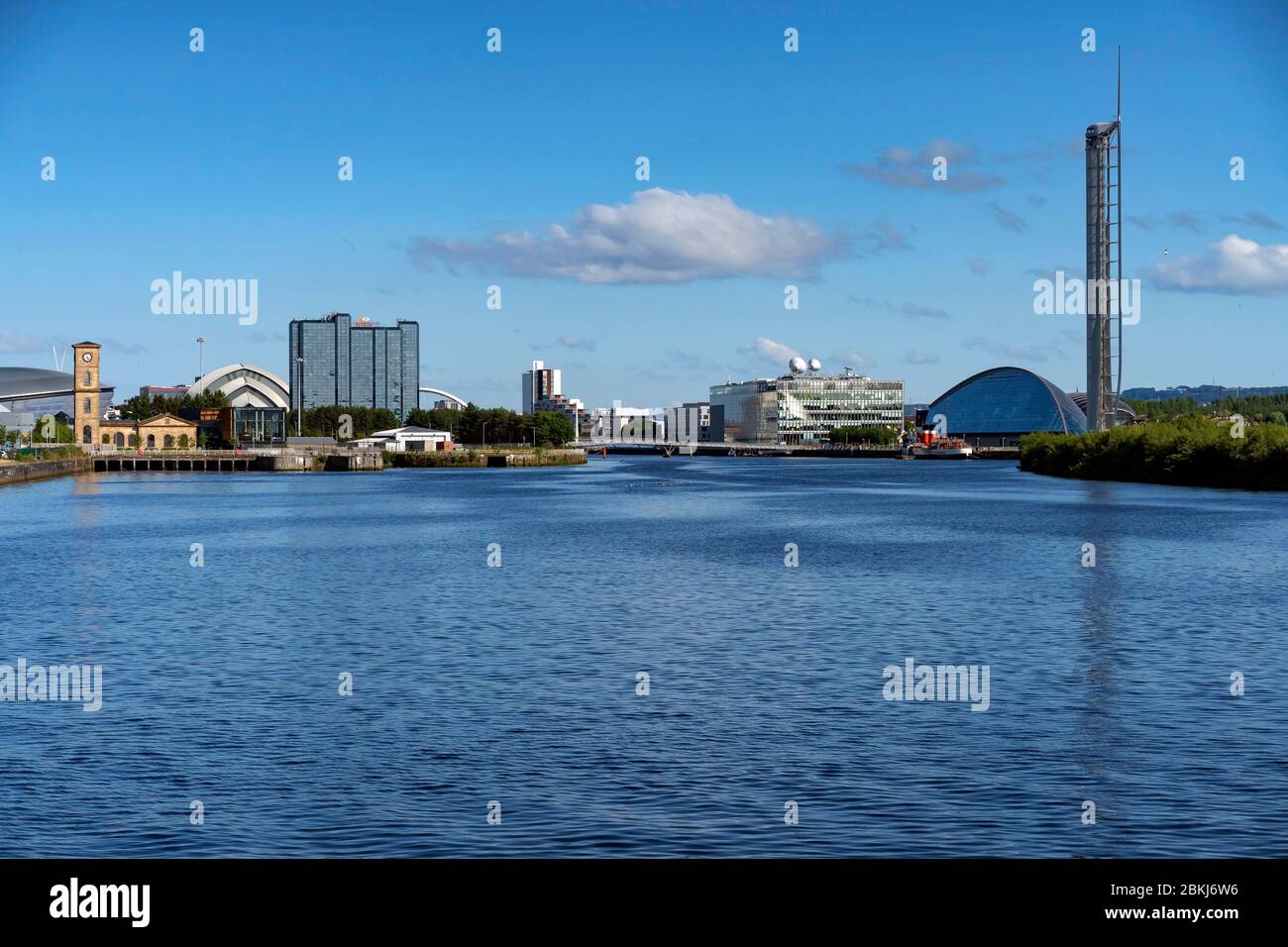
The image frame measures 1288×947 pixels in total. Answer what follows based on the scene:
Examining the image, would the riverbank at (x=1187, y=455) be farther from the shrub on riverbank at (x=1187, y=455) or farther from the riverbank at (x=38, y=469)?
the riverbank at (x=38, y=469)

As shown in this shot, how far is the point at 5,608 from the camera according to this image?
4041cm

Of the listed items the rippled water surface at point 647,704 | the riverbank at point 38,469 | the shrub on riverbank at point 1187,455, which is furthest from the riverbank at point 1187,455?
the riverbank at point 38,469

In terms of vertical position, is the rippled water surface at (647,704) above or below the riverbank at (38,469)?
below

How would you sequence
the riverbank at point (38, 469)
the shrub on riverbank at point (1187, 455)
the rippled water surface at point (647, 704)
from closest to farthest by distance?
the rippled water surface at point (647, 704)
the shrub on riverbank at point (1187, 455)
the riverbank at point (38, 469)

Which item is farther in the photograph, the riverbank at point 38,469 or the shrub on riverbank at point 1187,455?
the riverbank at point 38,469

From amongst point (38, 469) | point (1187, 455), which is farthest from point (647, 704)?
point (38, 469)

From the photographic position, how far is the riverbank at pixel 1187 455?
111 metres

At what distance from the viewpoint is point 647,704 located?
80.7 ft

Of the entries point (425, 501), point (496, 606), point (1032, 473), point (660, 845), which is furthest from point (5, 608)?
point (1032, 473)

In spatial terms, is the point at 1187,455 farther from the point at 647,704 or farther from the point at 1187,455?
the point at 647,704

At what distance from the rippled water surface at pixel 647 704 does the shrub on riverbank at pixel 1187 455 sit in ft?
179

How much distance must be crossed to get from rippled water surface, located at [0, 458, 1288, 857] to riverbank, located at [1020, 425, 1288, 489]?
54749mm

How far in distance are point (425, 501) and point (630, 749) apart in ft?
313

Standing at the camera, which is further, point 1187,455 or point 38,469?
point 38,469
